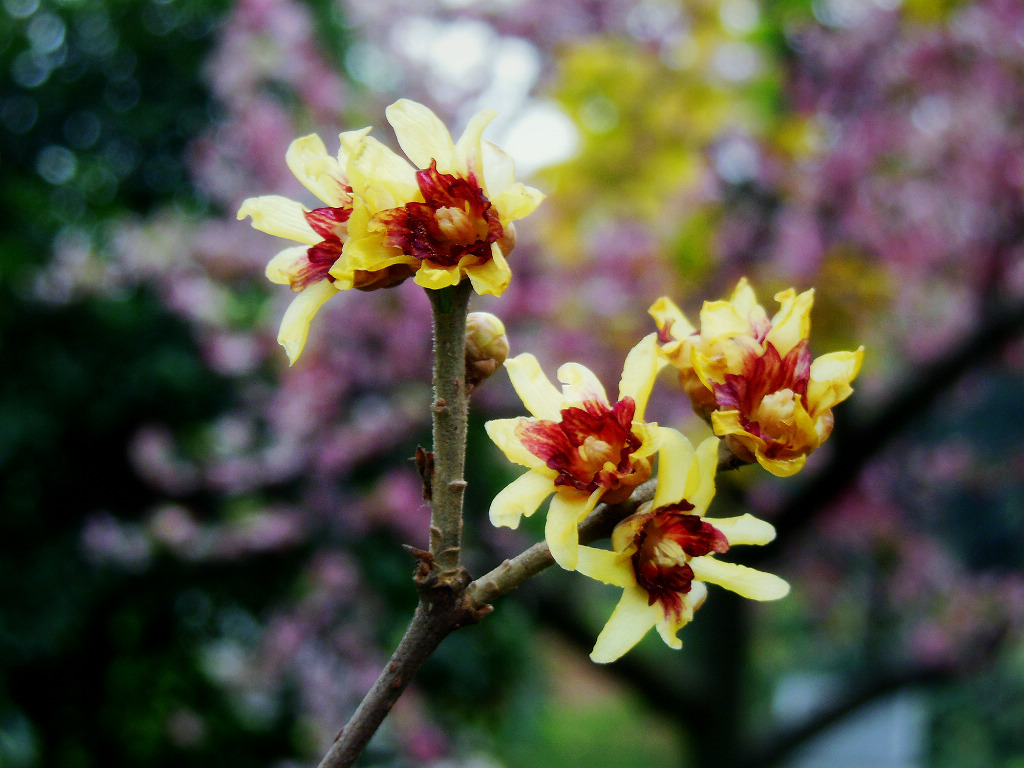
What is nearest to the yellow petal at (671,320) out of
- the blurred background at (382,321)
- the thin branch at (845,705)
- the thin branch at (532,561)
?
the thin branch at (532,561)

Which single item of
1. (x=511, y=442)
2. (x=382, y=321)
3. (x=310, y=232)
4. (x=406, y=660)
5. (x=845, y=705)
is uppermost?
(x=310, y=232)

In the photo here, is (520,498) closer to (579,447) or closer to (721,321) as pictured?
(579,447)

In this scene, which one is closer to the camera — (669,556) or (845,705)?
(669,556)

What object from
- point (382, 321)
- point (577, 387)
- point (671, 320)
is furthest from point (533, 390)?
point (382, 321)

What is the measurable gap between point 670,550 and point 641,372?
113mm

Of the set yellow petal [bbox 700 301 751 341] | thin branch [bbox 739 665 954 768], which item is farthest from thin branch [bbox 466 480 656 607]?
thin branch [bbox 739 665 954 768]

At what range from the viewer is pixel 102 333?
3414 millimetres

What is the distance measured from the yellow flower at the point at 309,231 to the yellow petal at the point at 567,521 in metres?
0.18

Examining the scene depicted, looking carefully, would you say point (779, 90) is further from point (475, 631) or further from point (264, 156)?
point (475, 631)

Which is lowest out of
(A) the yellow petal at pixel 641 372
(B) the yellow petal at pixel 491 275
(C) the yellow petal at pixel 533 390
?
(C) the yellow petal at pixel 533 390

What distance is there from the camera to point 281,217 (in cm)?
58

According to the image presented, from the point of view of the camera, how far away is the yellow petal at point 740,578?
1.73 ft

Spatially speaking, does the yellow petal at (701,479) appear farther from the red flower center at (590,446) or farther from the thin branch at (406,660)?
the thin branch at (406,660)

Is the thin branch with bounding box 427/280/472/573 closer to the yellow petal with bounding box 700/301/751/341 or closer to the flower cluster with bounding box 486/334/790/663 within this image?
the flower cluster with bounding box 486/334/790/663
